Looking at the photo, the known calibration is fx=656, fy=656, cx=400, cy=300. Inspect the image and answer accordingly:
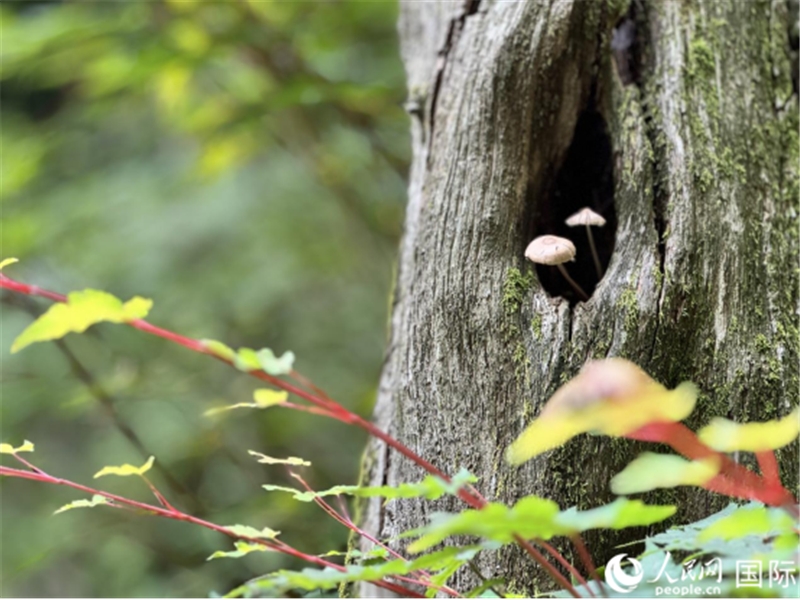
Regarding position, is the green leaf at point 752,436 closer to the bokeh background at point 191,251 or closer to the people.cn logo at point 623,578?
the people.cn logo at point 623,578

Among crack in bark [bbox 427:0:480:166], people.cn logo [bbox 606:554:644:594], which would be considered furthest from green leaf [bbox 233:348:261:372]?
crack in bark [bbox 427:0:480:166]

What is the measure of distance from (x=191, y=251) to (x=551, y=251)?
123 inches

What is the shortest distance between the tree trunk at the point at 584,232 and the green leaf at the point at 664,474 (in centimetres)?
51

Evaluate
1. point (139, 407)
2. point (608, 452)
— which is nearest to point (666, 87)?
point (608, 452)

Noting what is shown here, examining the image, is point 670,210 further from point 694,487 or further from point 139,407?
point 139,407

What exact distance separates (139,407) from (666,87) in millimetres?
2671

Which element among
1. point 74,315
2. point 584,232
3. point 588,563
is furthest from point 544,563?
point 584,232

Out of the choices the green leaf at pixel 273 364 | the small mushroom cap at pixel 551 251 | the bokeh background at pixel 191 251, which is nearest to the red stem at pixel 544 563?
the green leaf at pixel 273 364

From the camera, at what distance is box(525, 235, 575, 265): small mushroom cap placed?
3.64 ft

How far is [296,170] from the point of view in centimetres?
455

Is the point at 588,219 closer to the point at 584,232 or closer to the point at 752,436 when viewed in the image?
the point at 584,232

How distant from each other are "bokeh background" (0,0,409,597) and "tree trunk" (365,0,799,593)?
92 cm

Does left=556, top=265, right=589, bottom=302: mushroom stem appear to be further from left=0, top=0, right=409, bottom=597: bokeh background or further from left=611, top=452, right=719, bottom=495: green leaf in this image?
left=0, top=0, right=409, bottom=597: bokeh background

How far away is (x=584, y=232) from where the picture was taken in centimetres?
138
